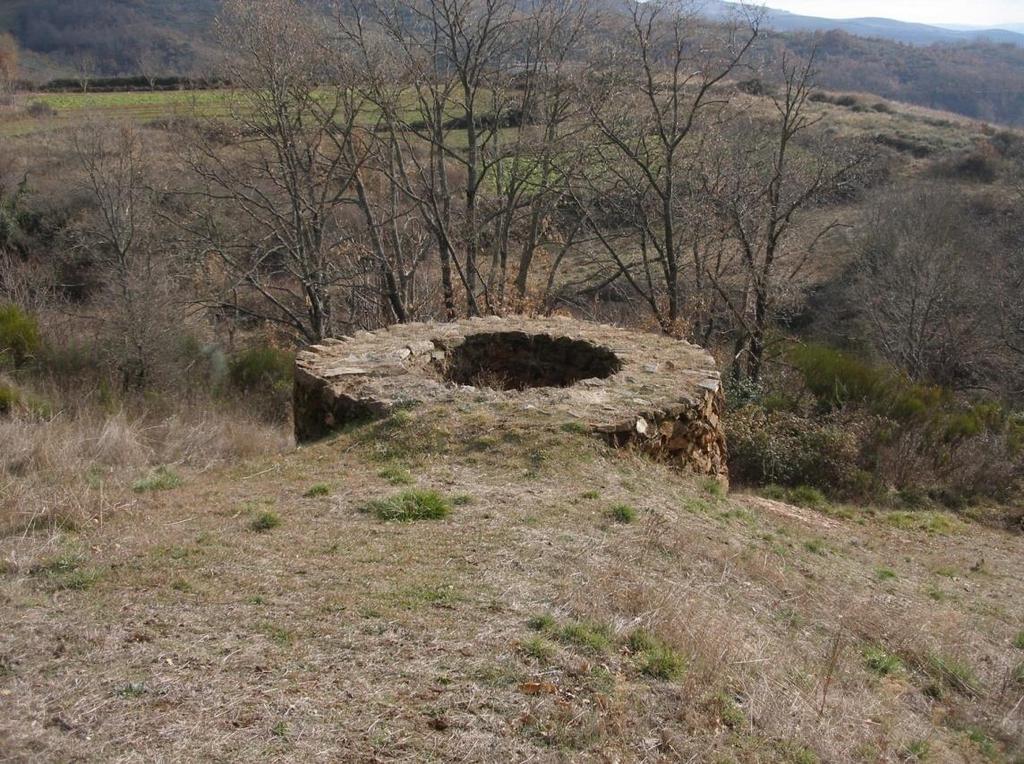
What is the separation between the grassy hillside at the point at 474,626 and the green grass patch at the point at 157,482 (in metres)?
0.02

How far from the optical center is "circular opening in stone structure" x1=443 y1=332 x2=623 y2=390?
881 centimetres

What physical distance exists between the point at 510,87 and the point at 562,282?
6.75 metres

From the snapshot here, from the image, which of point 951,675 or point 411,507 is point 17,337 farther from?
point 951,675

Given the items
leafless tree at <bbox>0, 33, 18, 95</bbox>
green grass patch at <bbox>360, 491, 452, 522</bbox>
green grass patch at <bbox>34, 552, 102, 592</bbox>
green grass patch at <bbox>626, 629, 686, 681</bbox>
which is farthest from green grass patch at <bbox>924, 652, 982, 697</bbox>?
leafless tree at <bbox>0, 33, 18, 95</bbox>

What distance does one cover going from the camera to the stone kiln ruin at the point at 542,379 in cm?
711

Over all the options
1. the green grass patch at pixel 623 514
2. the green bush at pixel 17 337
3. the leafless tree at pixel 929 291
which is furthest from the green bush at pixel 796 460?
the green bush at pixel 17 337

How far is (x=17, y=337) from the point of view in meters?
13.1

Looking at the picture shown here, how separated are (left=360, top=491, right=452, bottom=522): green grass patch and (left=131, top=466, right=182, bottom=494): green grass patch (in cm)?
148

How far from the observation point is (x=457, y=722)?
3.27 meters

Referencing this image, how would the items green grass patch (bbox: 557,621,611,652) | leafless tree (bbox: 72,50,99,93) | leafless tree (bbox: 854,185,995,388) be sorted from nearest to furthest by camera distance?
green grass patch (bbox: 557,621,611,652) → leafless tree (bbox: 854,185,995,388) → leafless tree (bbox: 72,50,99,93)

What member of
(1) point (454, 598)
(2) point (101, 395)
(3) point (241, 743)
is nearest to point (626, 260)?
(2) point (101, 395)

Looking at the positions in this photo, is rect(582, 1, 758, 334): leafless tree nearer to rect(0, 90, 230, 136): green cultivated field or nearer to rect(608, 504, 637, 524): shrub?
rect(0, 90, 230, 136): green cultivated field

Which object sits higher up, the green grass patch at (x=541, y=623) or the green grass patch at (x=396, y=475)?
the green grass patch at (x=541, y=623)

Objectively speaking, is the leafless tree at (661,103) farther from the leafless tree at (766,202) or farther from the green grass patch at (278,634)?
the green grass patch at (278,634)
